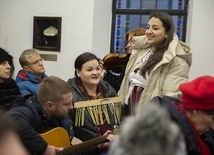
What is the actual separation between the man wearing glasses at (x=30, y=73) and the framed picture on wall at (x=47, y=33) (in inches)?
38.4

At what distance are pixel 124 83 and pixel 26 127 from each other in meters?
1.17

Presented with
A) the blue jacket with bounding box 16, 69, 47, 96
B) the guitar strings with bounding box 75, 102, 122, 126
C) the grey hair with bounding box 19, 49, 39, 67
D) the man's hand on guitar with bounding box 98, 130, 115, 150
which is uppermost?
the grey hair with bounding box 19, 49, 39, 67

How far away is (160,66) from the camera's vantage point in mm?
2193

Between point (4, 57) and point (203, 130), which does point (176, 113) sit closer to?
point (203, 130)

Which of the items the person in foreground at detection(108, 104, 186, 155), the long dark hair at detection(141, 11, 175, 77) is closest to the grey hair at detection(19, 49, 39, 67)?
the long dark hair at detection(141, 11, 175, 77)

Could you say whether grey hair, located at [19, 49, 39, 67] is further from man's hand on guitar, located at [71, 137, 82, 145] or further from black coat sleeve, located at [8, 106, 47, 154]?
black coat sleeve, located at [8, 106, 47, 154]

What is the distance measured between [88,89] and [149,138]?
73.9 inches

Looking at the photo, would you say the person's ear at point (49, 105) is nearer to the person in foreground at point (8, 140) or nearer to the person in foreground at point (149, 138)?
the person in foreground at point (8, 140)

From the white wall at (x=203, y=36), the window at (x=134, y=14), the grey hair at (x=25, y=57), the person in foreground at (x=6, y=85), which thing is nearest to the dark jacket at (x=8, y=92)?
the person in foreground at (x=6, y=85)

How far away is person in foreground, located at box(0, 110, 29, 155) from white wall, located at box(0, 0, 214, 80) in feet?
10.2

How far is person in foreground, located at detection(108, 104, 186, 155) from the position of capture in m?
0.34

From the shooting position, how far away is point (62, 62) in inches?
150

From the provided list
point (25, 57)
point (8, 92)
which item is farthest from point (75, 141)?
point (25, 57)

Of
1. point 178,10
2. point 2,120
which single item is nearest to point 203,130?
point 2,120
